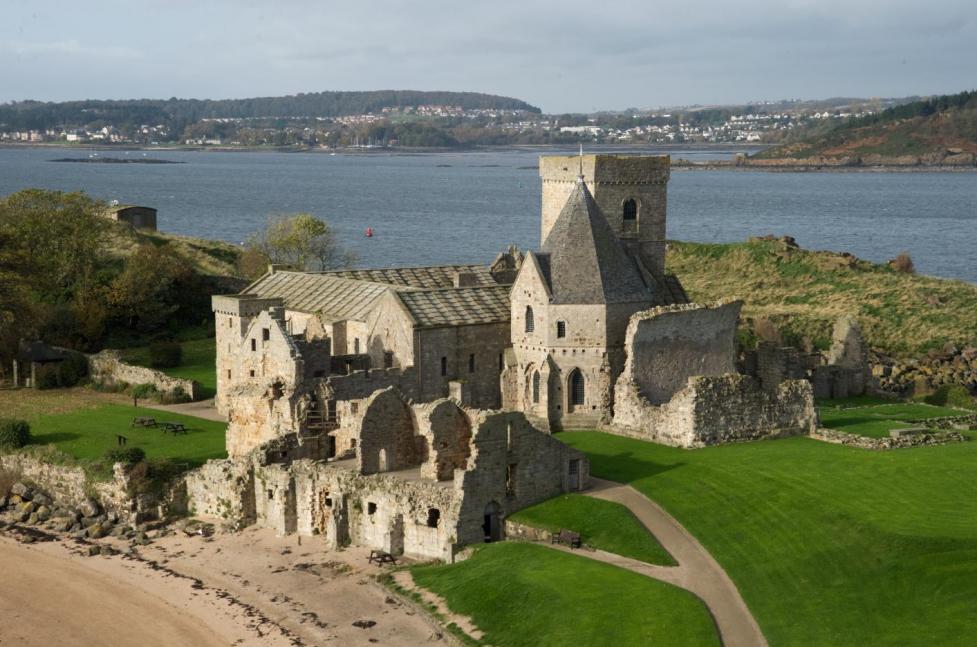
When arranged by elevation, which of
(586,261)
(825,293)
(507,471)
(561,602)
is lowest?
(825,293)

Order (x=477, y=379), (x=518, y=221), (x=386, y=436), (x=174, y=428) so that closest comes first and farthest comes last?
(x=386, y=436), (x=477, y=379), (x=174, y=428), (x=518, y=221)

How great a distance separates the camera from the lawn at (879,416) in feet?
138

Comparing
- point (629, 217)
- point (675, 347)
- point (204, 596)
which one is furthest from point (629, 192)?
point (204, 596)

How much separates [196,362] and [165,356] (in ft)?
5.60

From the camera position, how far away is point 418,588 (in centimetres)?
3103

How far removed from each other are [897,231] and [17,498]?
120 metres

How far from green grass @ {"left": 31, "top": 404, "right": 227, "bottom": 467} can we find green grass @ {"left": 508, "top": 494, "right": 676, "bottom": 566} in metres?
11.6

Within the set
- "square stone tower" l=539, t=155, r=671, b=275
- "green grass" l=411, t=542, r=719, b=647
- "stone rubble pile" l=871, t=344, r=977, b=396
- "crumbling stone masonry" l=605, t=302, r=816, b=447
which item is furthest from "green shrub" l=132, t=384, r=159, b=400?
"stone rubble pile" l=871, t=344, r=977, b=396

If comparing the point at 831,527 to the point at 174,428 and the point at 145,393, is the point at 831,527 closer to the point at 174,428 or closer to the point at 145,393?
the point at 174,428

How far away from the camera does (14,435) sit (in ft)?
139

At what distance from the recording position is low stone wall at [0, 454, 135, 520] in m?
38.6

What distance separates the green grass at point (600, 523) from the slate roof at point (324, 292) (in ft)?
42.2

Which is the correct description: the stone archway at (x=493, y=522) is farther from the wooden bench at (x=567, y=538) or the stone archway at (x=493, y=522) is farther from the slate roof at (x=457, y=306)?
the slate roof at (x=457, y=306)

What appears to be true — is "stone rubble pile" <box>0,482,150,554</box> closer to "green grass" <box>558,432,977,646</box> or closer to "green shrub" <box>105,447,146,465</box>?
"green shrub" <box>105,447,146,465</box>
